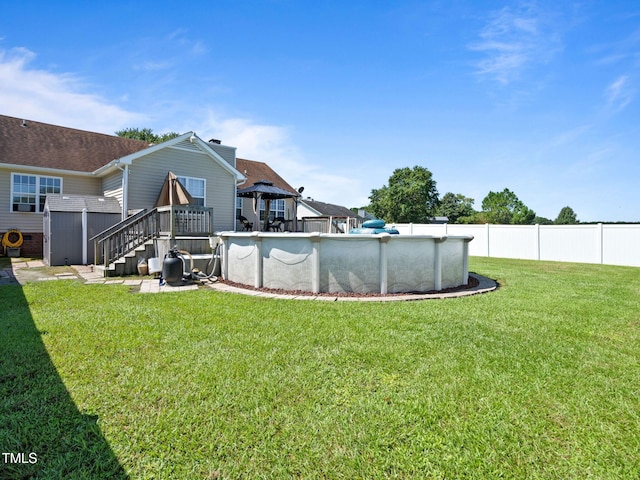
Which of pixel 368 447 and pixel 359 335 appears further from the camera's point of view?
pixel 359 335

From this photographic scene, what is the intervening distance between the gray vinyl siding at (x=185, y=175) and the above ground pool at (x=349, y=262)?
7282 millimetres

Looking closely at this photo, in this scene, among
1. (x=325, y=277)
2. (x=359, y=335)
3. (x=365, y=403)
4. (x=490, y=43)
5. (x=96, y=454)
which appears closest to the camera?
(x=96, y=454)

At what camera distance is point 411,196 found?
4147 centimetres

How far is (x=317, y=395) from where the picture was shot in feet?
8.39

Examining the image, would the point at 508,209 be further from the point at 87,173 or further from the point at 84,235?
the point at 84,235

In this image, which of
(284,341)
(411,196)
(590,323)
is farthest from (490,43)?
(411,196)

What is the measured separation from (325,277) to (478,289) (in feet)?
12.3

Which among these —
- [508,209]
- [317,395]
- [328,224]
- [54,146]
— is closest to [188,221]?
[328,224]

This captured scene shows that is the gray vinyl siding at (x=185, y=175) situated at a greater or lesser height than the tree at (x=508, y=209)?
lesser

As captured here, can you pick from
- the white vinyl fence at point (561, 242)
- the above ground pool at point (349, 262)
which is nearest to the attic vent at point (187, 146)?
the above ground pool at point (349, 262)

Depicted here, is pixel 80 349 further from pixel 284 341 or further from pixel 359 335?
pixel 359 335

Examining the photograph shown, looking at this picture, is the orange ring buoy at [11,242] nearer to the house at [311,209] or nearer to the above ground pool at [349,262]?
the above ground pool at [349,262]

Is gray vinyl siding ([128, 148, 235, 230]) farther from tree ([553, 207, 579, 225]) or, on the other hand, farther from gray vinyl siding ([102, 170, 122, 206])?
tree ([553, 207, 579, 225])

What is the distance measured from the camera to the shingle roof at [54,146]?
12.8 metres
